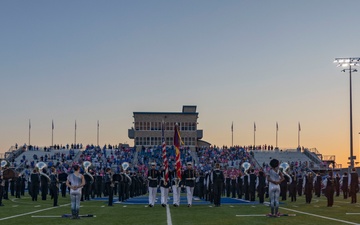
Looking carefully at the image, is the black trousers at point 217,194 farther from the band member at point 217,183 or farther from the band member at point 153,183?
the band member at point 153,183

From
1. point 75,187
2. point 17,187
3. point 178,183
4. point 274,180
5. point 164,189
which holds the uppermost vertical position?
point 274,180

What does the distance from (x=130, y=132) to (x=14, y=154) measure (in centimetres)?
2018

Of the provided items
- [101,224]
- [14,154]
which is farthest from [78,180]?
[14,154]

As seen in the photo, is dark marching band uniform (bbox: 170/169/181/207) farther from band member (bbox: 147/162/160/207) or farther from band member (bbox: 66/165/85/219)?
band member (bbox: 66/165/85/219)

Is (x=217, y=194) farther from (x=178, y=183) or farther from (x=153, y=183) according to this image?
(x=153, y=183)

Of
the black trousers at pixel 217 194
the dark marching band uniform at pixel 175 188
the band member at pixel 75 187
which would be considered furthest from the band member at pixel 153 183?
the band member at pixel 75 187

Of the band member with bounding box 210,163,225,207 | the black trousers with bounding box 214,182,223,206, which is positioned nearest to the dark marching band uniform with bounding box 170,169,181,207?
the band member with bounding box 210,163,225,207

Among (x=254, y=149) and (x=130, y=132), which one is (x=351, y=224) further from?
(x=130, y=132)

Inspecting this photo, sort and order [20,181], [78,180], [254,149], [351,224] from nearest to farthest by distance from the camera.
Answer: [351,224] < [78,180] < [20,181] < [254,149]

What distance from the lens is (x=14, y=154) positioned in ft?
275

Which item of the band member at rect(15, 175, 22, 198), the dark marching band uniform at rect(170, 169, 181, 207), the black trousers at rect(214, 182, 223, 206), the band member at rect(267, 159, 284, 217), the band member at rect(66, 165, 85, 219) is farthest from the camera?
the band member at rect(15, 175, 22, 198)

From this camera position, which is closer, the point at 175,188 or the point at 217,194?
the point at 217,194

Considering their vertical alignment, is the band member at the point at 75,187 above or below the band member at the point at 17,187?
above

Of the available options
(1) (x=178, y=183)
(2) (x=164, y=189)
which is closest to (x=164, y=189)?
(2) (x=164, y=189)
